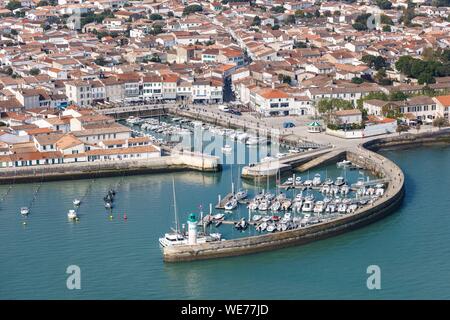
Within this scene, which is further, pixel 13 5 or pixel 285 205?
pixel 13 5

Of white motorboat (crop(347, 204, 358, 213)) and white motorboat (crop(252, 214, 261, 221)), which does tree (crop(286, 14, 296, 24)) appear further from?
white motorboat (crop(252, 214, 261, 221))

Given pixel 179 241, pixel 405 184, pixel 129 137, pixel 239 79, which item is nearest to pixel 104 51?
pixel 239 79

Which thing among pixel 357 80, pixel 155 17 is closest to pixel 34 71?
pixel 357 80

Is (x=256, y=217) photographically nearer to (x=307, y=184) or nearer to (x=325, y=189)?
(x=325, y=189)

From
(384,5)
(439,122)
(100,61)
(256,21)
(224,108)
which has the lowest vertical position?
(224,108)

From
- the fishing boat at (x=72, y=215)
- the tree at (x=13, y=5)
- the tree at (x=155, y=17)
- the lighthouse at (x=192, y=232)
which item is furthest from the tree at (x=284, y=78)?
the tree at (x=13, y=5)

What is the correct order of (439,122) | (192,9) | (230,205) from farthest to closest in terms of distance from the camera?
(192,9) < (439,122) < (230,205)
